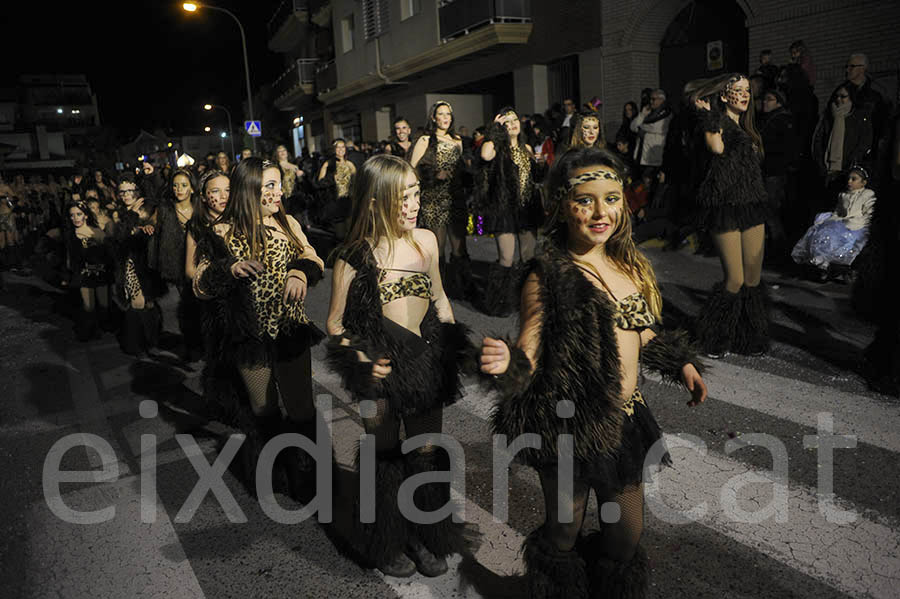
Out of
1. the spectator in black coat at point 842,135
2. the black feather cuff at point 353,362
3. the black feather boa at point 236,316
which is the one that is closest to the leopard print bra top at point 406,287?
the black feather cuff at point 353,362

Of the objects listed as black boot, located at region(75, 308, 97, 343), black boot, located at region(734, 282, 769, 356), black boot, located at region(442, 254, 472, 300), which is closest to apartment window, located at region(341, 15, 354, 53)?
black boot, located at region(75, 308, 97, 343)

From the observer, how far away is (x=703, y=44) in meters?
13.2

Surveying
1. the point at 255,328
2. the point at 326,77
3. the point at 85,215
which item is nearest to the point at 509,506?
the point at 255,328

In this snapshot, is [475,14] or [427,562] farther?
[475,14]

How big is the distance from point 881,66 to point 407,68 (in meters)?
15.3

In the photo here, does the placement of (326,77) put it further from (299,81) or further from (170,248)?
(170,248)

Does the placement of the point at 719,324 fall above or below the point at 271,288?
below

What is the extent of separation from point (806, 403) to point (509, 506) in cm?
230

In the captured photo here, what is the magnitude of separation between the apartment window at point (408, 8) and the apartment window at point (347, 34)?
6.11 m

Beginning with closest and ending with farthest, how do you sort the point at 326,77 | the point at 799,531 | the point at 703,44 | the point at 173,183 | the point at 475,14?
the point at 799,531, the point at 173,183, the point at 703,44, the point at 475,14, the point at 326,77

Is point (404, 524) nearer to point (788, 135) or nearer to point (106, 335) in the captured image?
point (106, 335)

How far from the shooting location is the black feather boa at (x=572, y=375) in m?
2.26

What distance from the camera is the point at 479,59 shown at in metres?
19.4

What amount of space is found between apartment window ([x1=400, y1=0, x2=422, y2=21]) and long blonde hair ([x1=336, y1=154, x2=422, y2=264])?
68.6ft
